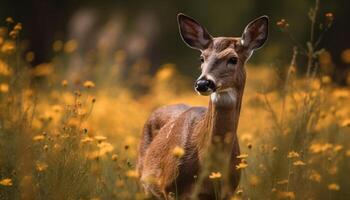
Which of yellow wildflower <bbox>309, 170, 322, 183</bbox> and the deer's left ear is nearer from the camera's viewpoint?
yellow wildflower <bbox>309, 170, 322, 183</bbox>

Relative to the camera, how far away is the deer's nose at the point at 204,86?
4820 millimetres

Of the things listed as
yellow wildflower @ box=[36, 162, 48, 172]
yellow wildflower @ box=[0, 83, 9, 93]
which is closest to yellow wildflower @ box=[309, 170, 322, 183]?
yellow wildflower @ box=[36, 162, 48, 172]

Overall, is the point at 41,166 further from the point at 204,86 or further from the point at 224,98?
the point at 224,98

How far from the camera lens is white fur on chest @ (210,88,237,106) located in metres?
5.18

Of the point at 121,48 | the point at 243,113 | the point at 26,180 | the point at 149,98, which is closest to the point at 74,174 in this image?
the point at 26,180

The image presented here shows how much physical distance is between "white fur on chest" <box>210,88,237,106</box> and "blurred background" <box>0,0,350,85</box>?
24.4 feet

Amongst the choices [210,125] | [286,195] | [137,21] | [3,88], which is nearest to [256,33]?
[210,125]

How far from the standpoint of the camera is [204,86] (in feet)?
15.9

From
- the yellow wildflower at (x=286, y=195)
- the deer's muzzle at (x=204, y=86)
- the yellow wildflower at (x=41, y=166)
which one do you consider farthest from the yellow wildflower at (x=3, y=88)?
the yellow wildflower at (x=286, y=195)

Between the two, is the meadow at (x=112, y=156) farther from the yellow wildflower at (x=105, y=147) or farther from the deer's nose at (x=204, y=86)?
the deer's nose at (x=204, y=86)

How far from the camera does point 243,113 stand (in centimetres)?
955

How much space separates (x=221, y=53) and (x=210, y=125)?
49 centimetres

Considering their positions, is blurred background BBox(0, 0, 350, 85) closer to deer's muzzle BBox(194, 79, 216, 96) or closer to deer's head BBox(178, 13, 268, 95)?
deer's head BBox(178, 13, 268, 95)

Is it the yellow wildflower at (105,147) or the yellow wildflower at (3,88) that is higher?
the yellow wildflower at (3,88)
